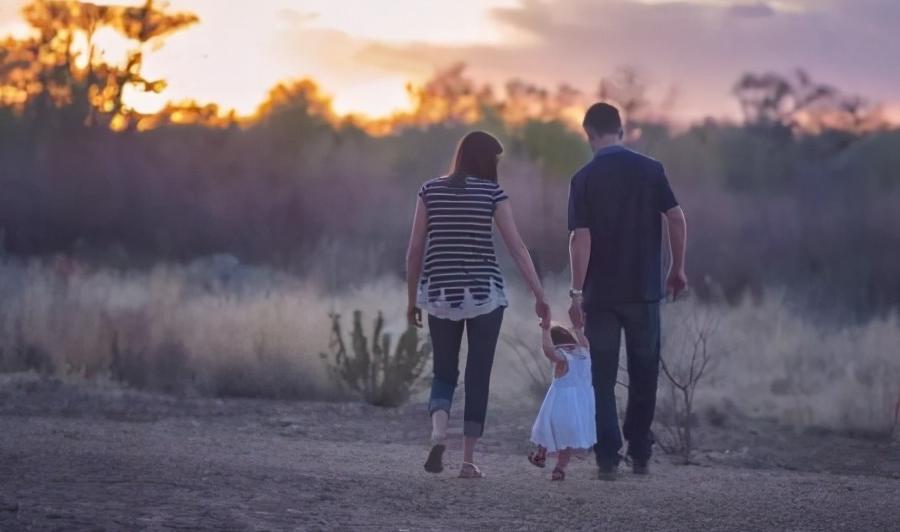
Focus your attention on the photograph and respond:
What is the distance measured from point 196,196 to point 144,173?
3.27ft

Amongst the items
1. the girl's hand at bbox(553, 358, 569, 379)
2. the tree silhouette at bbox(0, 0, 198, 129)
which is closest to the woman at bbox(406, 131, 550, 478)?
the girl's hand at bbox(553, 358, 569, 379)

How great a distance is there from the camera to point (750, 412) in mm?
14891

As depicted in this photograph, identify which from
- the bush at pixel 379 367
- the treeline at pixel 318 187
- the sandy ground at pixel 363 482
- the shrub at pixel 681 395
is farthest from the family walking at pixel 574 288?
the treeline at pixel 318 187

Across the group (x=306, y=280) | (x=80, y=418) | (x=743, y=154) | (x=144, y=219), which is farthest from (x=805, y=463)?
(x=743, y=154)

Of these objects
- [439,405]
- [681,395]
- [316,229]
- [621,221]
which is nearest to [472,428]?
[439,405]

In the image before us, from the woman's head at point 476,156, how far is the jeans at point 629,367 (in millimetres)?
1073

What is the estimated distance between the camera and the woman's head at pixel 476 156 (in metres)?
9.02

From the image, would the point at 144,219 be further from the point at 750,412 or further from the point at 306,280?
the point at 750,412

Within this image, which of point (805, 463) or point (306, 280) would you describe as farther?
point (306, 280)

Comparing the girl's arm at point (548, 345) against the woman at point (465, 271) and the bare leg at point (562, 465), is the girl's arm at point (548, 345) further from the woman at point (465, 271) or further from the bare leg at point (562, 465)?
the bare leg at point (562, 465)

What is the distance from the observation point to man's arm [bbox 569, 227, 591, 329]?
9359 mm

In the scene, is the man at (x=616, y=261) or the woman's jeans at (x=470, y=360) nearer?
the woman's jeans at (x=470, y=360)

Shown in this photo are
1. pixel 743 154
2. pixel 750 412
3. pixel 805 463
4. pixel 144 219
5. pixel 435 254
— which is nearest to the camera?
pixel 435 254

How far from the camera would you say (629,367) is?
9.59 metres
